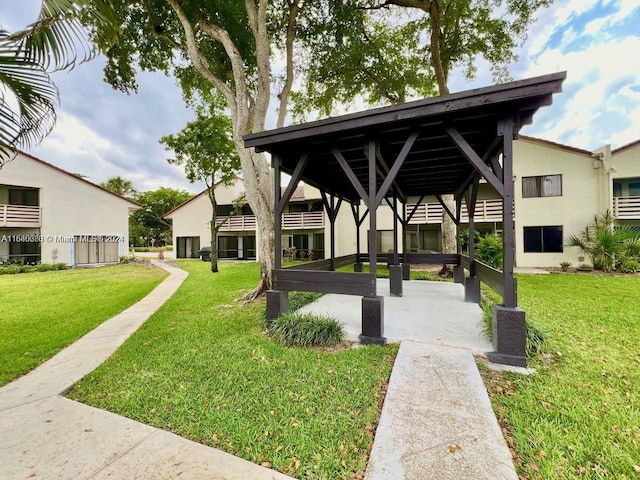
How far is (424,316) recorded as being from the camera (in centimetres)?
525

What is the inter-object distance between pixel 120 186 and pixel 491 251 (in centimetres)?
4834

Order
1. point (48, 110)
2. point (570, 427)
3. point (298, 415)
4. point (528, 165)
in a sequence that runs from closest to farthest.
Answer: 1. point (48, 110)
2. point (570, 427)
3. point (298, 415)
4. point (528, 165)

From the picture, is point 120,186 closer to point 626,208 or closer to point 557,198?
point 557,198

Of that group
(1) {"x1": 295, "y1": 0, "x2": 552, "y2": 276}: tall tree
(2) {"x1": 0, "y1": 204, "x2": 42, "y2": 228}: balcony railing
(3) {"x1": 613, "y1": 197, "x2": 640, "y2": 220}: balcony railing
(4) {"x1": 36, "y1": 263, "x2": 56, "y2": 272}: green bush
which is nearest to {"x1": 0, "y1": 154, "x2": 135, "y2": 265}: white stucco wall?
(2) {"x1": 0, "y1": 204, "x2": 42, "y2": 228}: balcony railing

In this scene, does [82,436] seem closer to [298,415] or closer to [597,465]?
[298,415]

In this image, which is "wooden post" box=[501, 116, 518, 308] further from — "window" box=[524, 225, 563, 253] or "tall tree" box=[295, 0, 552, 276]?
"window" box=[524, 225, 563, 253]

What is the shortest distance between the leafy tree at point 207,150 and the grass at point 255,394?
10.3 metres

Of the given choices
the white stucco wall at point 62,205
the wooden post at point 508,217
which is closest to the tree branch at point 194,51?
the wooden post at point 508,217

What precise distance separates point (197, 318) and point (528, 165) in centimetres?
1653

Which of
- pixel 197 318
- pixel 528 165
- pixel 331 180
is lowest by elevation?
pixel 197 318

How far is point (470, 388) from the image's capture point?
8.95ft

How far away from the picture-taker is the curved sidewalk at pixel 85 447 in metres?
1.82

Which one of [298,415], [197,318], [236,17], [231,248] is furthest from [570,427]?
[231,248]

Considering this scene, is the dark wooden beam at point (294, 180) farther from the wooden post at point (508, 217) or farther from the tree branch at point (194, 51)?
the tree branch at point (194, 51)
